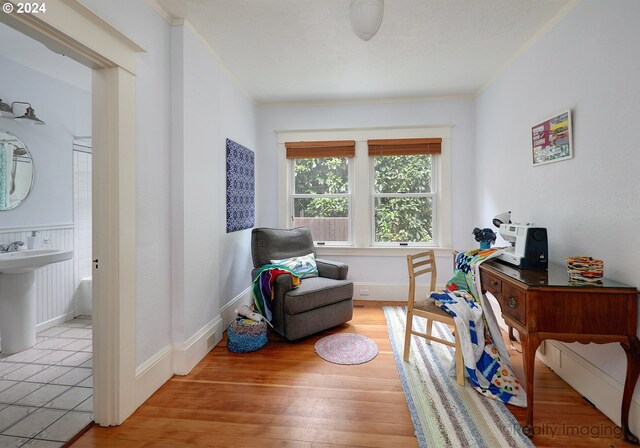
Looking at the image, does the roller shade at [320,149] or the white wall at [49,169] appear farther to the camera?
the roller shade at [320,149]

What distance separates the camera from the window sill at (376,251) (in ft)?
12.3

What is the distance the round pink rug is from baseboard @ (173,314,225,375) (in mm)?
909

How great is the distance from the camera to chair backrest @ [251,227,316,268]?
10.3ft

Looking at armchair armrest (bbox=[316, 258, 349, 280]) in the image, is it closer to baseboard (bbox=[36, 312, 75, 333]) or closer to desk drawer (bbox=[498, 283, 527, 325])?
desk drawer (bbox=[498, 283, 527, 325])

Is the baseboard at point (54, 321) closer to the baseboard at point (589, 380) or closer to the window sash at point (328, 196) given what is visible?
the window sash at point (328, 196)

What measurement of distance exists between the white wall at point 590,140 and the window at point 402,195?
1.17 metres

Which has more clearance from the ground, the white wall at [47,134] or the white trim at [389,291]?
the white wall at [47,134]

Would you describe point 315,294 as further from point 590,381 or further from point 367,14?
point 367,14

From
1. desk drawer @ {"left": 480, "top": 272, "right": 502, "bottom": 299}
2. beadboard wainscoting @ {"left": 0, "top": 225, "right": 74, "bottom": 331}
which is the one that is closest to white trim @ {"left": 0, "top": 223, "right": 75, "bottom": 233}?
beadboard wainscoting @ {"left": 0, "top": 225, "right": 74, "bottom": 331}

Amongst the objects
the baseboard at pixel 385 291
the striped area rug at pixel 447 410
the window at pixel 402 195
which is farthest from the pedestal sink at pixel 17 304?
the window at pixel 402 195

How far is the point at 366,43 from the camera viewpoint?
8.14 ft

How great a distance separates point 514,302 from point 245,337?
200 cm

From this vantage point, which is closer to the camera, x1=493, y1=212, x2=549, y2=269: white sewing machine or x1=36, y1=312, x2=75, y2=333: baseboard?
x1=493, y1=212, x2=549, y2=269: white sewing machine

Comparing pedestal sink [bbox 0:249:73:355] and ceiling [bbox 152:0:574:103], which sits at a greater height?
ceiling [bbox 152:0:574:103]
